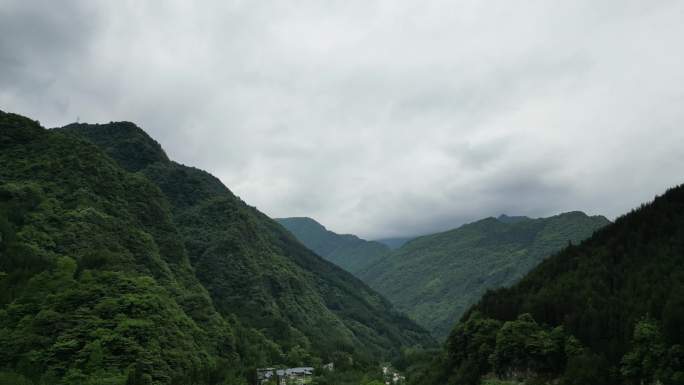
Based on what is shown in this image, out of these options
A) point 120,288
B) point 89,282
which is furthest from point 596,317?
point 89,282

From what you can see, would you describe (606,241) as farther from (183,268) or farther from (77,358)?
(183,268)

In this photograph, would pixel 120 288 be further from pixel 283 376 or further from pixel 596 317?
pixel 596 317

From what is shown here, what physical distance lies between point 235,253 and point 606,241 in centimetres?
13200

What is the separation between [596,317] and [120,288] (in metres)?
80.9

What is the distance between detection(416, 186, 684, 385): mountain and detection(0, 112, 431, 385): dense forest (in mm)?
50694

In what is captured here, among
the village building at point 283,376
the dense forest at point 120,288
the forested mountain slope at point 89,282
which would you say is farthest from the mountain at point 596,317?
the dense forest at point 120,288

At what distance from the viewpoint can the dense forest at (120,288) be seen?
79.4 metres

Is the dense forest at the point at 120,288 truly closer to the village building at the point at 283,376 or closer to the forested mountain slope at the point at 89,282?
the forested mountain slope at the point at 89,282

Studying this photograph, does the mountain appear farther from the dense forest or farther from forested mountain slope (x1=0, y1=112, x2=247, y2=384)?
the dense forest

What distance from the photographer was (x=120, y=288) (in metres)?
92.6

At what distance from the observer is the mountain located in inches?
1909

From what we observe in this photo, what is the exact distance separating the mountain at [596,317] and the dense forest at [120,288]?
1996 inches

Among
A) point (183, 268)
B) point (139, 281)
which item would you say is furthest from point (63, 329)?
point (183, 268)

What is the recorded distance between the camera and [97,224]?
383 feet
